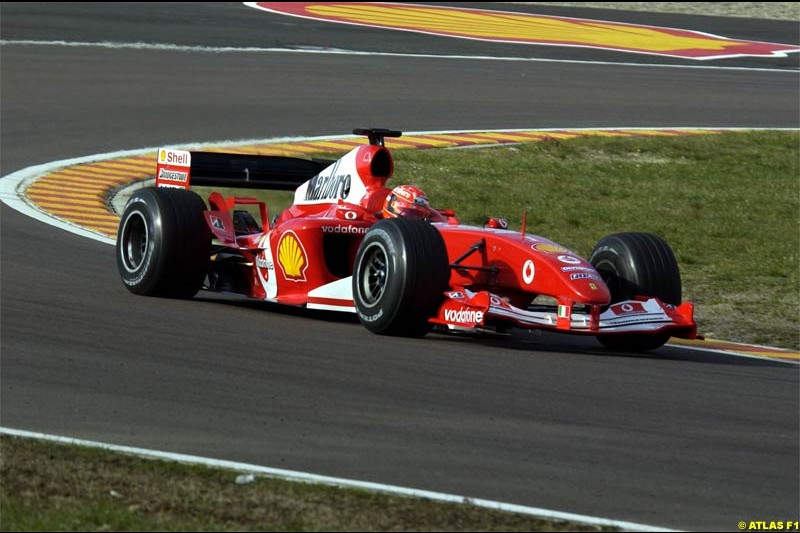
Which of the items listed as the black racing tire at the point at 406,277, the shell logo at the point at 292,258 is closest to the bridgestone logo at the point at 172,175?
the shell logo at the point at 292,258

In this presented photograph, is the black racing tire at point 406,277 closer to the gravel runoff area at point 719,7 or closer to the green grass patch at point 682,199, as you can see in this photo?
the green grass patch at point 682,199

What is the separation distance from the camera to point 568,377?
29.3 ft

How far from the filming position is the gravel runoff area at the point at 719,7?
35000mm

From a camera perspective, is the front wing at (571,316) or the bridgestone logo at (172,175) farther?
the bridgestone logo at (172,175)

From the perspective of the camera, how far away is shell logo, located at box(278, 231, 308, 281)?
1069cm

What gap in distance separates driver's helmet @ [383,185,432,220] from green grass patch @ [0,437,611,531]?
4437mm

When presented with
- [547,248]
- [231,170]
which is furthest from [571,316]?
[231,170]

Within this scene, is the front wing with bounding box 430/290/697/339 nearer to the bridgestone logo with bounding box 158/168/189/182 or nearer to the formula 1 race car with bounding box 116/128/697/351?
the formula 1 race car with bounding box 116/128/697/351

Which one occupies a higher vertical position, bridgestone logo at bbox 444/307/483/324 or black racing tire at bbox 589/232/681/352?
black racing tire at bbox 589/232/681/352

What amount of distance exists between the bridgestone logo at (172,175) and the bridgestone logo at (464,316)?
3.34m

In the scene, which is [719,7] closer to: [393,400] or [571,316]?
[571,316]

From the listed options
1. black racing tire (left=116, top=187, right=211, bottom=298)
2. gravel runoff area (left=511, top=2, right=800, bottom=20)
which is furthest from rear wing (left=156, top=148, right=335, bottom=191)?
gravel runoff area (left=511, top=2, right=800, bottom=20)

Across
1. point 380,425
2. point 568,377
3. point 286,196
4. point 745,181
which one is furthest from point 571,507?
point 745,181

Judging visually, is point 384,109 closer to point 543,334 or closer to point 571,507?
point 543,334
